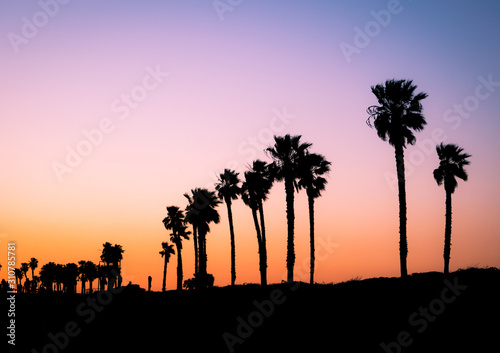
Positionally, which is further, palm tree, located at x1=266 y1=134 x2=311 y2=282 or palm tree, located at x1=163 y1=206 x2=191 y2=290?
palm tree, located at x1=163 y1=206 x2=191 y2=290

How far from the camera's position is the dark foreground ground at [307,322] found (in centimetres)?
1983

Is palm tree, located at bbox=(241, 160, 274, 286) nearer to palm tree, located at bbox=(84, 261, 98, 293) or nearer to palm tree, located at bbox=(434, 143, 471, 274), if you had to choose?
palm tree, located at bbox=(434, 143, 471, 274)

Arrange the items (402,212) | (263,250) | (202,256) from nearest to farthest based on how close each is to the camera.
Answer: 1. (402,212)
2. (263,250)
3. (202,256)

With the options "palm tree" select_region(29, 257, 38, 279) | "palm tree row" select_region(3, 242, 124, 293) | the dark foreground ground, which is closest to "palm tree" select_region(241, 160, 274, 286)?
the dark foreground ground

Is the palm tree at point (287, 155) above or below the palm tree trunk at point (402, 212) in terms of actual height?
above

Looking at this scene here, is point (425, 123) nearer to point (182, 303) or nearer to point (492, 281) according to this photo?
point (492, 281)

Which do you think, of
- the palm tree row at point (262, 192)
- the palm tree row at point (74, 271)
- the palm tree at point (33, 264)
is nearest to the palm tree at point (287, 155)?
the palm tree row at point (262, 192)

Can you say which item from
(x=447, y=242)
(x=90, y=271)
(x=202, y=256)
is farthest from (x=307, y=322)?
(x=90, y=271)

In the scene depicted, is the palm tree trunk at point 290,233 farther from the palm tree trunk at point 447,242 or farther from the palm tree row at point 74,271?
the palm tree row at point 74,271

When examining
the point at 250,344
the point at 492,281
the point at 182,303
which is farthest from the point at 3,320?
the point at 492,281

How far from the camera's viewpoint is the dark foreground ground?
19.8m

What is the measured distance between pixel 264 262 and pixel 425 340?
29046 millimetres

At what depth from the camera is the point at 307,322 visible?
23656mm

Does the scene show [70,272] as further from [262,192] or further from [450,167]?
[450,167]
